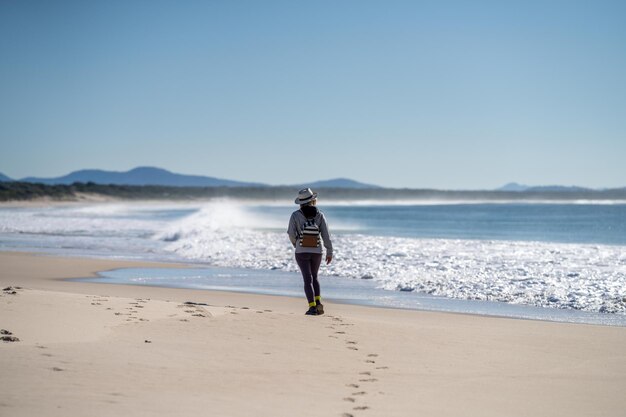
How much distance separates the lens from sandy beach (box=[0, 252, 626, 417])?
Result: 5.83 m

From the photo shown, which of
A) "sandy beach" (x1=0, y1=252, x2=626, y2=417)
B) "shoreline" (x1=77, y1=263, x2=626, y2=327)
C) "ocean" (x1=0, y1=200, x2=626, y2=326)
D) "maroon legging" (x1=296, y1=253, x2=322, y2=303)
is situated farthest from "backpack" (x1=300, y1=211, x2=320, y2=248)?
"ocean" (x1=0, y1=200, x2=626, y2=326)

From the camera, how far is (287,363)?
23.7 ft

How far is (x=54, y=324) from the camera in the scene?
27.2 feet

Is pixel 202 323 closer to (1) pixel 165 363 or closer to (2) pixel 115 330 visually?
(2) pixel 115 330

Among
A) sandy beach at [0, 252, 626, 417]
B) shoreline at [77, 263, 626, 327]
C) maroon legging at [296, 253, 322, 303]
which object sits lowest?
shoreline at [77, 263, 626, 327]

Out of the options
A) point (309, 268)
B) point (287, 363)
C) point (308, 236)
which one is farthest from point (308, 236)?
point (287, 363)

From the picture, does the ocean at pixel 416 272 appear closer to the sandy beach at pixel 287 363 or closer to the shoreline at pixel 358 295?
the shoreline at pixel 358 295

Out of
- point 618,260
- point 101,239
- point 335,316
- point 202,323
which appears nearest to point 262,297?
point 335,316

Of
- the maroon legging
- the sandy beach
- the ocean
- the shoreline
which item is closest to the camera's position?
the sandy beach

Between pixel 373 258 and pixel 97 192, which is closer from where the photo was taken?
pixel 373 258

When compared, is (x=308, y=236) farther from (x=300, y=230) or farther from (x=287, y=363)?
(x=287, y=363)

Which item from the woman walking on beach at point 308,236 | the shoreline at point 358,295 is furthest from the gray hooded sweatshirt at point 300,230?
the shoreline at point 358,295

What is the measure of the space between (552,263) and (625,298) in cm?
507

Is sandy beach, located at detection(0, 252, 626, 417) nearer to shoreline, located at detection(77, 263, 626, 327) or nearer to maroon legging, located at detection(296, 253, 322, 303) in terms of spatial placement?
maroon legging, located at detection(296, 253, 322, 303)
